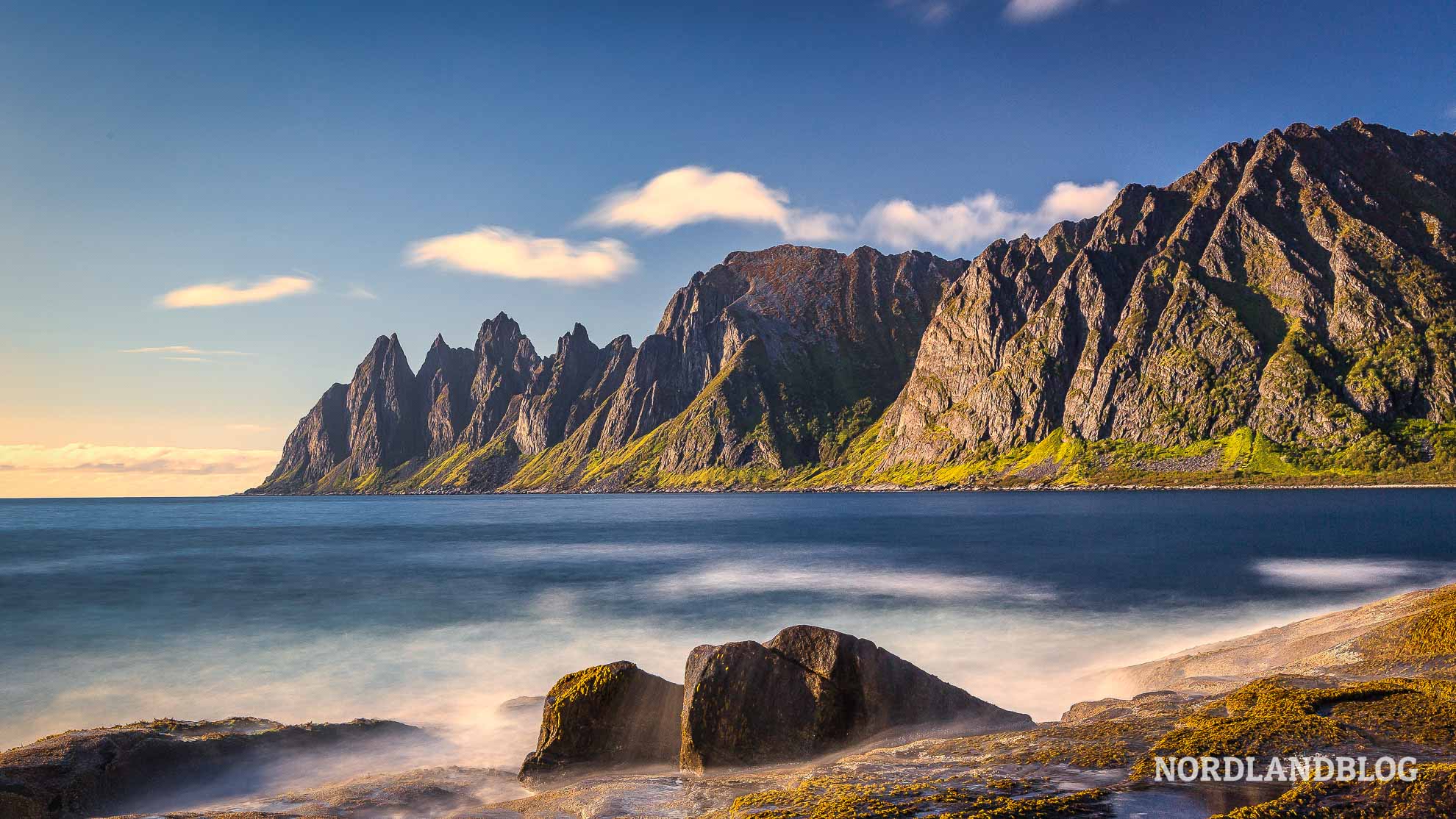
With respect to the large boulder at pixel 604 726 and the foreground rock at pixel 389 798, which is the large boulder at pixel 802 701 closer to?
the large boulder at pixel 604 726

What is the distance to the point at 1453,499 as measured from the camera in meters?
128

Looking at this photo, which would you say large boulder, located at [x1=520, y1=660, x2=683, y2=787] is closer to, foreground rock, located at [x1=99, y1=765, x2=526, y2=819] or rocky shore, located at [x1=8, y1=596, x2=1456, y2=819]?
rocky shore, located at [x1=8, y1=596, x2=1456, y2=819]

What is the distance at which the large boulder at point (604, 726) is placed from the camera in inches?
555

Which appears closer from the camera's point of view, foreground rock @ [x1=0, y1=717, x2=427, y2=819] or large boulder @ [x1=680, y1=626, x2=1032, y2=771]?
foreground rock @ [x1=0, y1=717, x2=427, y2=819]

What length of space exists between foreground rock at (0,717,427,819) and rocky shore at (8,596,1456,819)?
0.14 feet

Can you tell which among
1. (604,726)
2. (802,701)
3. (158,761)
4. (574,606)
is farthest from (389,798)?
(574,606)

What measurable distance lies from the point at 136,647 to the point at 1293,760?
37479 millimetres

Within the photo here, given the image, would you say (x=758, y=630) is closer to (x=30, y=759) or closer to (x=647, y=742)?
(x=647, y=742)

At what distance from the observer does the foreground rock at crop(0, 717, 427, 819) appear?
12.4m

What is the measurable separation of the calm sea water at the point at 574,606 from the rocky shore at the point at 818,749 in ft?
10.5

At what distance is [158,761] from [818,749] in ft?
41.1

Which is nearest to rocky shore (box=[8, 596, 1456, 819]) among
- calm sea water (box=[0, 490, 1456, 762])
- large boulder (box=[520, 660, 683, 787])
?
large boulder (box=[520, 660, 683, 787])

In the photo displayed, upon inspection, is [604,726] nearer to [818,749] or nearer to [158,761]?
[818,749]

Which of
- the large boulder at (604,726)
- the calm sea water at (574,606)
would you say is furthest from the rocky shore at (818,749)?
the calm sea water at (574,606)
